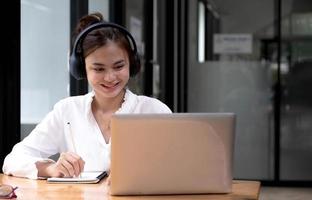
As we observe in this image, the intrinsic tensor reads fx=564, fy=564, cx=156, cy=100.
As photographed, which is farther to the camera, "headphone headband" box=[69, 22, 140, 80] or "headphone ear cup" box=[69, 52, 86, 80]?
"headphone ear cup" box=[69, 52, 86, 80]

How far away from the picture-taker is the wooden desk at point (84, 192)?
5.17 ft

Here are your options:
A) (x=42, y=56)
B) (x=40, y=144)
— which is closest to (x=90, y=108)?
(x=40, y=144)

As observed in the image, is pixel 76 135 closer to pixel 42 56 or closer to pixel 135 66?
pixel 135 66

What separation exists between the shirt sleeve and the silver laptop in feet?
1.78

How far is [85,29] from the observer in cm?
198

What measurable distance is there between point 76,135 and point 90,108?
0.12 metres

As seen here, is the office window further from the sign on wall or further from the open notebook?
the sign on wall

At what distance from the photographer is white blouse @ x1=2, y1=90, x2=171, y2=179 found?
2084mm

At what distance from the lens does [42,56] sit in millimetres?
3061

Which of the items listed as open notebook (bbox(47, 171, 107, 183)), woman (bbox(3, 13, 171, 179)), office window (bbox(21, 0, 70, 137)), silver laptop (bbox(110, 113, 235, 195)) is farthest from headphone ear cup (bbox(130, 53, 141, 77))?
office window (bbox(21, 0, 70, 137))

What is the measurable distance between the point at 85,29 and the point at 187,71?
4.38m

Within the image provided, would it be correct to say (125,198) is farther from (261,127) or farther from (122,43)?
(261,127)

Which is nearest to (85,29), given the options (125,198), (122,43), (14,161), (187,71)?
(122,43)

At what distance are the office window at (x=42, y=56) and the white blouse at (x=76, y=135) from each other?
1.79ft
